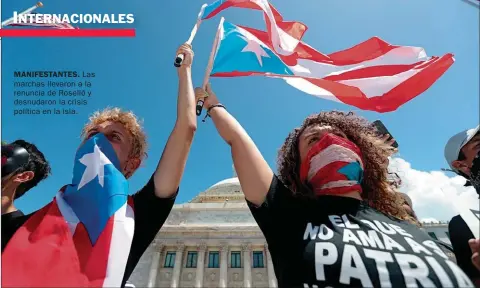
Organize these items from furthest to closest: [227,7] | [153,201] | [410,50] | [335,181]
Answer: [227,7] → [410,50] → [335,181] → [153,201]

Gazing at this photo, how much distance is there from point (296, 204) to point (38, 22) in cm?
510

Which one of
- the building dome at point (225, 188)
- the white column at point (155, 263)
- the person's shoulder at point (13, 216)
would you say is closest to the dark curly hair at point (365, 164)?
the person's shoulder at point (13, 216)

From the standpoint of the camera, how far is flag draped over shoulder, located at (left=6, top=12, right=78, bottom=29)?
4.65m

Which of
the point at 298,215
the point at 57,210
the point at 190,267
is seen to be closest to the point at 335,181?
the point at 298,215

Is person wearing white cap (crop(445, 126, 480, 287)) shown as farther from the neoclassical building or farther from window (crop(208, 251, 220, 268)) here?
window (crop(208, 251, 220, 268))

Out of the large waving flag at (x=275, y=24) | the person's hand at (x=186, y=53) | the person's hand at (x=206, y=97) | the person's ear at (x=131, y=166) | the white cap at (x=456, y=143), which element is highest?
the large waving flag at (x=275, y=24)

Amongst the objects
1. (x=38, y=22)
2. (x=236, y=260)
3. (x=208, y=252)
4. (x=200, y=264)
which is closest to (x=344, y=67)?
(x=38, y=22)

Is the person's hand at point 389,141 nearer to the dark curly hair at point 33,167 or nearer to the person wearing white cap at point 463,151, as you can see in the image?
the person wearing white cap at point 463,151

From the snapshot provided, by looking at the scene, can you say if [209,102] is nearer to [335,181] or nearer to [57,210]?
[335,181]

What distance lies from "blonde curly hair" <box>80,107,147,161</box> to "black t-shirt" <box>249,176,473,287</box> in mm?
1358

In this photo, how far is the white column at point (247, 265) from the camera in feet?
84.3

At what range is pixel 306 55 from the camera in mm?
4887

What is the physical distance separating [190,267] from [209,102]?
26729mm

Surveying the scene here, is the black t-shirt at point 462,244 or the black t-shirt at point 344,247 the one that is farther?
the black t-shirt at point 462,244
